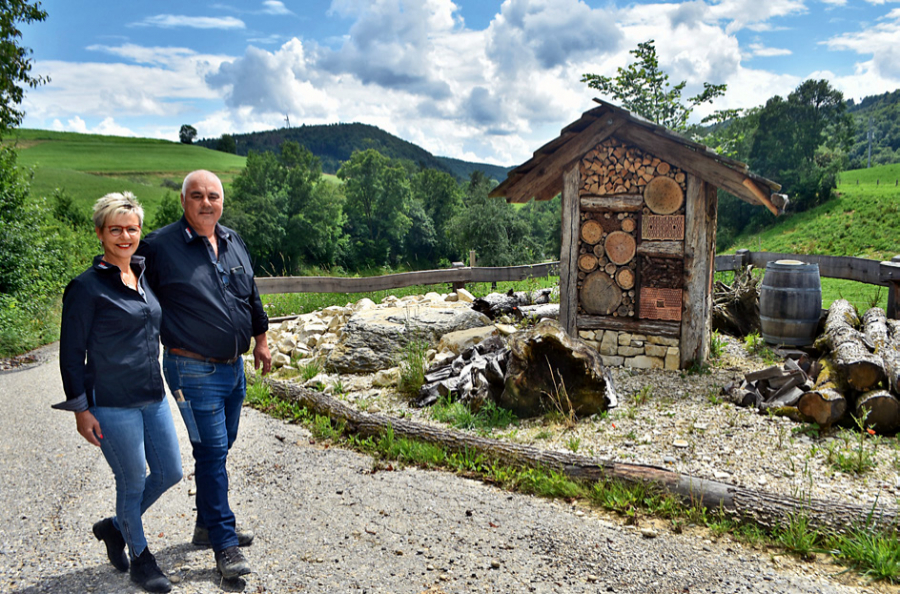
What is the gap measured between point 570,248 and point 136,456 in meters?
5.81

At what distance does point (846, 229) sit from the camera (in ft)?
107

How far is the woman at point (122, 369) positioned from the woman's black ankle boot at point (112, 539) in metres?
0.13

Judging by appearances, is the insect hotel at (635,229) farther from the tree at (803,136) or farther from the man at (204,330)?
the tree at (803,136)

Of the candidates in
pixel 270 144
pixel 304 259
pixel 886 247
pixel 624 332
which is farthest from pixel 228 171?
pixel 624 332

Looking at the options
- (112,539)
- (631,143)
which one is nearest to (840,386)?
(631,143)

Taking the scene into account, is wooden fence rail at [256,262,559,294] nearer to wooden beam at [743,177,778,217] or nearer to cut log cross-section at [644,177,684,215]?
cut log cross-section at [644,177,684,215]

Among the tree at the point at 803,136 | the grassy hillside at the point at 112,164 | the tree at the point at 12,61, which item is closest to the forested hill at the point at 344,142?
the grassy hillside at the point at 112,164

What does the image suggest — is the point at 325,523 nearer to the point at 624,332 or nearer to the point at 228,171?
the point at 624,332

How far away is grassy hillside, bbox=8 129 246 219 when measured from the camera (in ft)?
166

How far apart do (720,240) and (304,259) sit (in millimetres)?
34049

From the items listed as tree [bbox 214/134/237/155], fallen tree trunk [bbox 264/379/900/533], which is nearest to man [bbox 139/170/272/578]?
fallen tree trunk [bbox 264/379/900/533]

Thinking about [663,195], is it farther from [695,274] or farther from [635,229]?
[695,274]

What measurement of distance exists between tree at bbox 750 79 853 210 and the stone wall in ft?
134

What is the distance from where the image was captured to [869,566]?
3.26 meters
